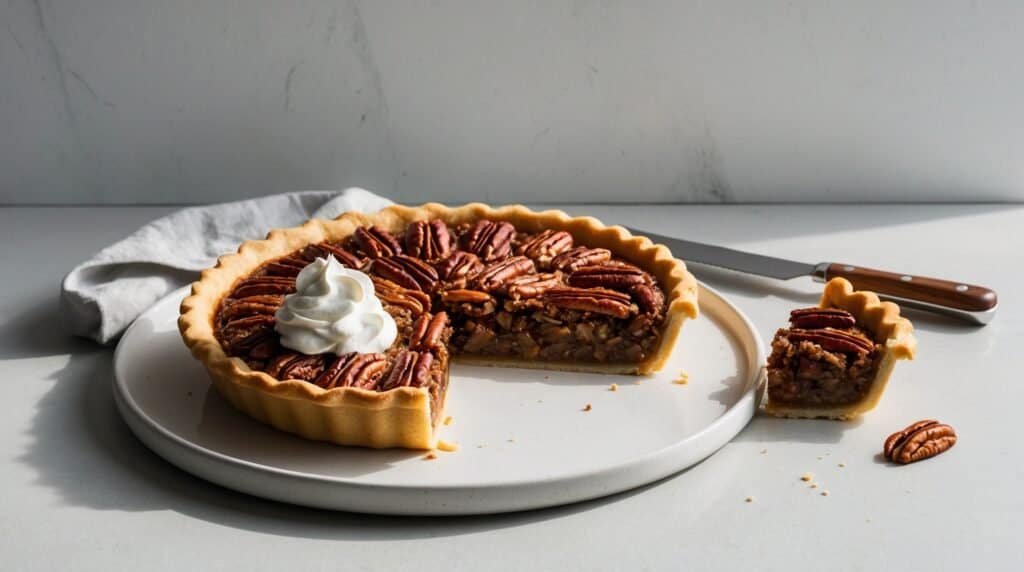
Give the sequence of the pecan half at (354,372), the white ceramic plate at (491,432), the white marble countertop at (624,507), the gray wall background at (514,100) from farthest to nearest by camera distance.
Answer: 1. the gray wall background at (514,100)
2. the pecan half at (354,372)
3. the white ceramic plate at (491,432)
4. the white marble countertop at (624,507)

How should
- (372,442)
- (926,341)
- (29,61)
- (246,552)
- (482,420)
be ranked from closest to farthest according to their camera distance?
(246,552) → (372,442) → (482,420) → (926,341) → (29,61)

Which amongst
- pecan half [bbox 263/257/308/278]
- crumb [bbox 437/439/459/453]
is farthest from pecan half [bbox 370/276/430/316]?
crumb [bbox 437/439/459/453]

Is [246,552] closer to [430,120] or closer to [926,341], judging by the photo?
[926,341]

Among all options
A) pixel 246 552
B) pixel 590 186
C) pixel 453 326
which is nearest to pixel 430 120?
pixel 590 186

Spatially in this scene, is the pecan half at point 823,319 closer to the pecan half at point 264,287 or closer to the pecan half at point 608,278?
the pecan half at point 608,278

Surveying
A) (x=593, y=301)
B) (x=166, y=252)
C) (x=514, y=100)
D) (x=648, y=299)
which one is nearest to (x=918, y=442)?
(x=648, y=299)

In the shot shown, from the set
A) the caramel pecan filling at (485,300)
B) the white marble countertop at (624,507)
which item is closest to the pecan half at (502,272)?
the caramel pecan filling at (485,300)
